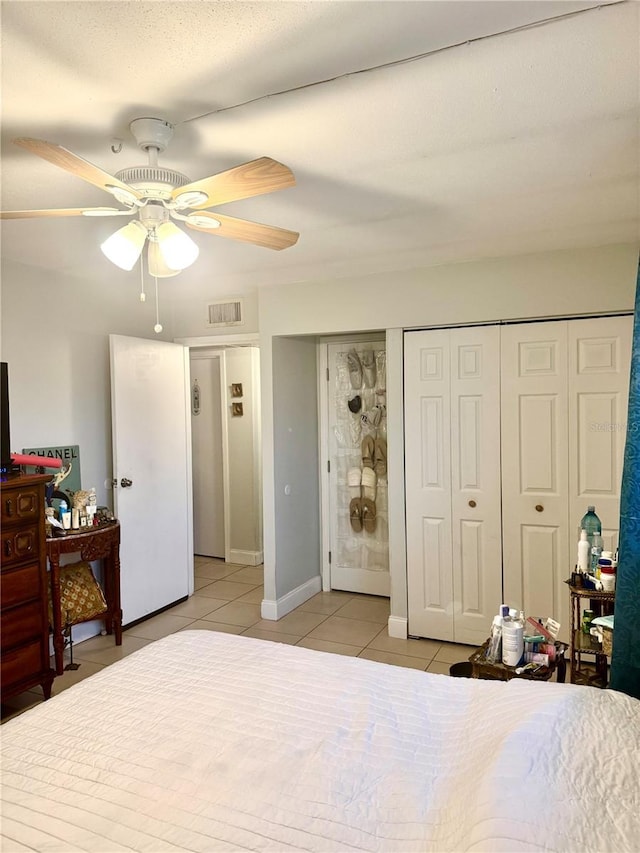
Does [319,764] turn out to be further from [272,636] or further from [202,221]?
[272,636]

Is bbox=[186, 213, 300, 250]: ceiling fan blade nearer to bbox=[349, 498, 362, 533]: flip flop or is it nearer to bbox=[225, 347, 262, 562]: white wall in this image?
bbox=[349, 498, 362, 533]: flip flop

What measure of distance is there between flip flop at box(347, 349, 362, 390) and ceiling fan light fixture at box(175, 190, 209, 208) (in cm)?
288

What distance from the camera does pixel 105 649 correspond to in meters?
3.75

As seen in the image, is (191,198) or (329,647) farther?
(329,647)

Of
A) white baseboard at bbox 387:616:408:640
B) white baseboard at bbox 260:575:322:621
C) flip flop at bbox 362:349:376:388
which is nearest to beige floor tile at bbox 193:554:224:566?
white baseboard at bbox 260:575:322:621

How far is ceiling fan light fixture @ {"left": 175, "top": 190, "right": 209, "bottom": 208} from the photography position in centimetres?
179

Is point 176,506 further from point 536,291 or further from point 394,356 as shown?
point 536,291

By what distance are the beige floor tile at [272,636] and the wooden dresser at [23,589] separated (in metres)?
1.33

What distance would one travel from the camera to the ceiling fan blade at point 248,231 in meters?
2.04

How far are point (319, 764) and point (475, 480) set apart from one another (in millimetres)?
2450

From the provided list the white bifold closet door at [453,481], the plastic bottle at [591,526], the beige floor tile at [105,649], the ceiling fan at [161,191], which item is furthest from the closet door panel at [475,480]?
the beige floor tile at [105,649]

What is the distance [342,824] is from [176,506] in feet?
11.6

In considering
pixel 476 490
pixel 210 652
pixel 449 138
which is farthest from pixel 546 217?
pixel 210 652

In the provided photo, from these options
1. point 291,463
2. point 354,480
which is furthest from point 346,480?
point 291,463
